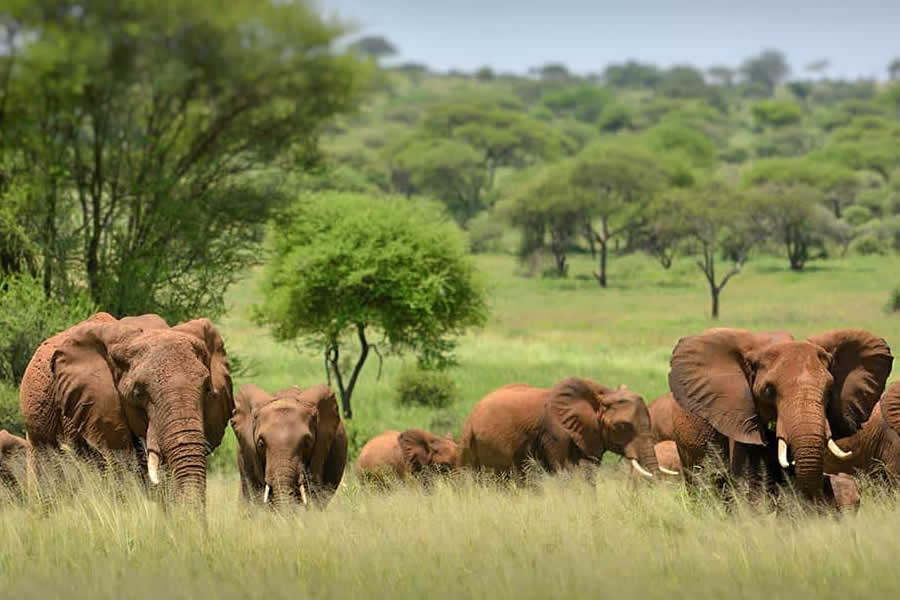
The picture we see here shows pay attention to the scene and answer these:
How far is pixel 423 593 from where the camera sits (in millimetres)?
6562

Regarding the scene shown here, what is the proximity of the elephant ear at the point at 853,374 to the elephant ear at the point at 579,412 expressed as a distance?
454 centimetres

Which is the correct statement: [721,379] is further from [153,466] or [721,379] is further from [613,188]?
[613,188]

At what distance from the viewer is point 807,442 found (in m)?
9.26

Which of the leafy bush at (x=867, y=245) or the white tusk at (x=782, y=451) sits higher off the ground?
the white tusk at (x=782, y=451)

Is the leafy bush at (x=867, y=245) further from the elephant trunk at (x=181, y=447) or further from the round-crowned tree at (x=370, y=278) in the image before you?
the elephant trunk at (x=181, y=447)

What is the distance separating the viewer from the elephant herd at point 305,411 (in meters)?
9.02

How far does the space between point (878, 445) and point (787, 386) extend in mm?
3505

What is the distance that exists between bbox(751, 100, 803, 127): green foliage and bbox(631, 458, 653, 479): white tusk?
11266cm

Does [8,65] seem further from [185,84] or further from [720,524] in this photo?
[720,524]

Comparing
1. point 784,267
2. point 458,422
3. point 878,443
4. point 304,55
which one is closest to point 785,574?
point 878,443

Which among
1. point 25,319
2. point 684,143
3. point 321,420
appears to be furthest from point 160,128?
point 684,143

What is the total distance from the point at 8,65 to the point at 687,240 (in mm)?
47507

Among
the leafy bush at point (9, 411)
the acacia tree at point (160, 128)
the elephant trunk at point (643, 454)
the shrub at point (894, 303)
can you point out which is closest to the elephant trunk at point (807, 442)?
the elephant trunk at point (643, 454)

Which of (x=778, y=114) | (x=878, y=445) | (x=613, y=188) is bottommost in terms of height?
(x=878, y=445)
